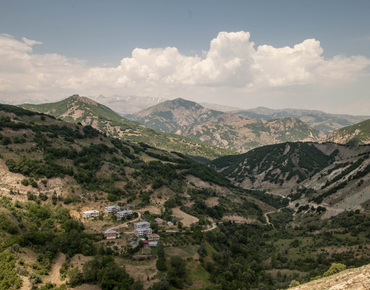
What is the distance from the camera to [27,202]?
7812cm

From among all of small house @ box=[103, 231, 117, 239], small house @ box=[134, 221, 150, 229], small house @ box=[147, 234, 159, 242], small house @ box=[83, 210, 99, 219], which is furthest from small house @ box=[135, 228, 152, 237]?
small house @ box=[83, 210, 99, 219]

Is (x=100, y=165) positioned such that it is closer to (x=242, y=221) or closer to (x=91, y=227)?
(x=91, y=227)

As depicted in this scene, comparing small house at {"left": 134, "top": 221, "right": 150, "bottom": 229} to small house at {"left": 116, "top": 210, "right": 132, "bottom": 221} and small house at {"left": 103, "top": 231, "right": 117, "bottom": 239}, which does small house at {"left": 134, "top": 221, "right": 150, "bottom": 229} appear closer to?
small house at {"left": 116, "top": 210, "right": 132, "bottom": 221}

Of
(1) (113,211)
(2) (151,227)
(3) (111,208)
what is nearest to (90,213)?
(3) (111,208)

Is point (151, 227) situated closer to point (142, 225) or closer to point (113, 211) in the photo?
point (142, 225)

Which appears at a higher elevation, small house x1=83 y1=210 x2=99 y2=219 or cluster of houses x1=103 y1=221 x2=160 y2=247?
small house x1=83 y1=210 x2=99 y2=219

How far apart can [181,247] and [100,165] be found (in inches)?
2556

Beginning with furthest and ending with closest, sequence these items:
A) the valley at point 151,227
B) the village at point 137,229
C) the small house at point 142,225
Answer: the small house at point 142,225 < the village at point 137,229 < the valley at point 151,227

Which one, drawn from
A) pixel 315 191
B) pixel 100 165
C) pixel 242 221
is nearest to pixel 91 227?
pixel 100 165

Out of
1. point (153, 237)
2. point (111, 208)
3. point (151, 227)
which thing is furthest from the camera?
point (111, 208)

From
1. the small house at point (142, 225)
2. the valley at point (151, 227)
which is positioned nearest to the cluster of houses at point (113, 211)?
the valley at point (151, 227)

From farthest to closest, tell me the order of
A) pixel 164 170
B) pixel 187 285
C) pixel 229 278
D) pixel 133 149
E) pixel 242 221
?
1. pixel 133 149
2. pixel 164 170
3. pixel 242 221
4. pixel 229 278
5. pixel 187 285

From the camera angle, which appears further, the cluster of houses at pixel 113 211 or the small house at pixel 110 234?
the cluster of houses at pixel 113 211

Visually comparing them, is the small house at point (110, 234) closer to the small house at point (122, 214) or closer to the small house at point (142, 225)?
the small house at point (142, 225)
